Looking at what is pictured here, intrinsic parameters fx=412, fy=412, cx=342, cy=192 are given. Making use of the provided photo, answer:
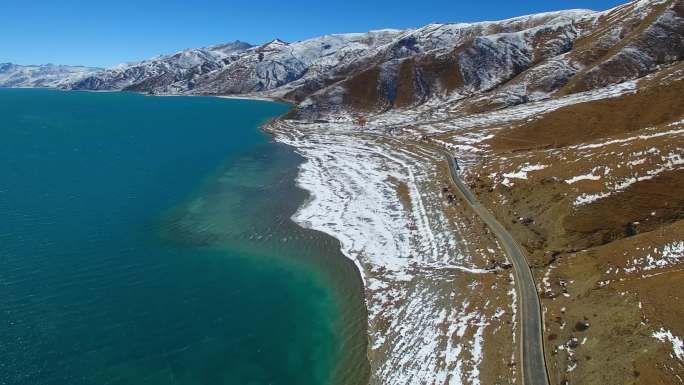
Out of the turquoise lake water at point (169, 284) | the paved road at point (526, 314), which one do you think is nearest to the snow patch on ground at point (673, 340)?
the paved road at point (526, 314)

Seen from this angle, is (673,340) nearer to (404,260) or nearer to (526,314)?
(526,314)

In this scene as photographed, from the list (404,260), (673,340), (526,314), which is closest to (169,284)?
(404,260)

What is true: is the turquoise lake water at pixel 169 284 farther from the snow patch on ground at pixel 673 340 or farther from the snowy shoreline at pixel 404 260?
the snow patch on ground at pixel 673 340

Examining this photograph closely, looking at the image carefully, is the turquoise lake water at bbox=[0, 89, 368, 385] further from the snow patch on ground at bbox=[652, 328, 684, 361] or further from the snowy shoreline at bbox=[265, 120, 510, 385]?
the snow patch on ground at bbox=[652, 328, 684, 361]

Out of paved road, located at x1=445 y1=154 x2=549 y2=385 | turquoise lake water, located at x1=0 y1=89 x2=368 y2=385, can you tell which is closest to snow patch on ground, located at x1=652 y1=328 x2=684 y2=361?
paved road, located at x1=445 y1=154 x2=549 y2=385

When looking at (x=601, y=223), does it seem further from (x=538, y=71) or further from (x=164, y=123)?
(x=164, y=123)

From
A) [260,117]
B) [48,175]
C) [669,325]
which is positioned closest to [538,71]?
[260,117]
